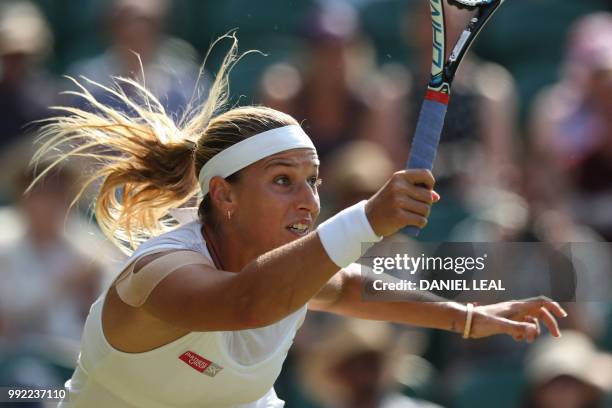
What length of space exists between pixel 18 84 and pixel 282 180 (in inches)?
121

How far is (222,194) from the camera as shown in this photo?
10.8 feet

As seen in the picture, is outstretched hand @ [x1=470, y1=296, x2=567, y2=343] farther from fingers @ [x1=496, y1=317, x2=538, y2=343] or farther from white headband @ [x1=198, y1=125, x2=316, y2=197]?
white headband @ [x1=198, y1=125, x2=316, y2=197]

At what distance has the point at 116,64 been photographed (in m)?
5.89

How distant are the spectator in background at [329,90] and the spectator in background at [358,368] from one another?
1.03m

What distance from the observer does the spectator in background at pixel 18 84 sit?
5.86 meters

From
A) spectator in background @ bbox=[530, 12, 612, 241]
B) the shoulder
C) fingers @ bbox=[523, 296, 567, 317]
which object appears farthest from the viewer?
spectator in background @ bbox=[530, 12, 612, 241]

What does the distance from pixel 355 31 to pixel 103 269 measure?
6.36ft

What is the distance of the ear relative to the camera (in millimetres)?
3277

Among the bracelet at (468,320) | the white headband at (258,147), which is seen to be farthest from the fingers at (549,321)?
the white headband at (258,147)

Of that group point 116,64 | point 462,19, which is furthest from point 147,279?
point 116,64

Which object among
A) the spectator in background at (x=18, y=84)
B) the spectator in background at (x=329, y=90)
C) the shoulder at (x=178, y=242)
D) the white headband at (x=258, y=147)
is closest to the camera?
the shoulder at (x=178, y=242)

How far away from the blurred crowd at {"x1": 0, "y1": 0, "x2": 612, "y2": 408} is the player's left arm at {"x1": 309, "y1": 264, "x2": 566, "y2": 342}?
75cm

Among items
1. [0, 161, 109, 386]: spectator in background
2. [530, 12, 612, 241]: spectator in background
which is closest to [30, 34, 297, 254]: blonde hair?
[0, 161, 109, 386]: spectator in background

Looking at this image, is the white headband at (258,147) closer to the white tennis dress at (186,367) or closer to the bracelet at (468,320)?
the white tennis dress at (186,367)
